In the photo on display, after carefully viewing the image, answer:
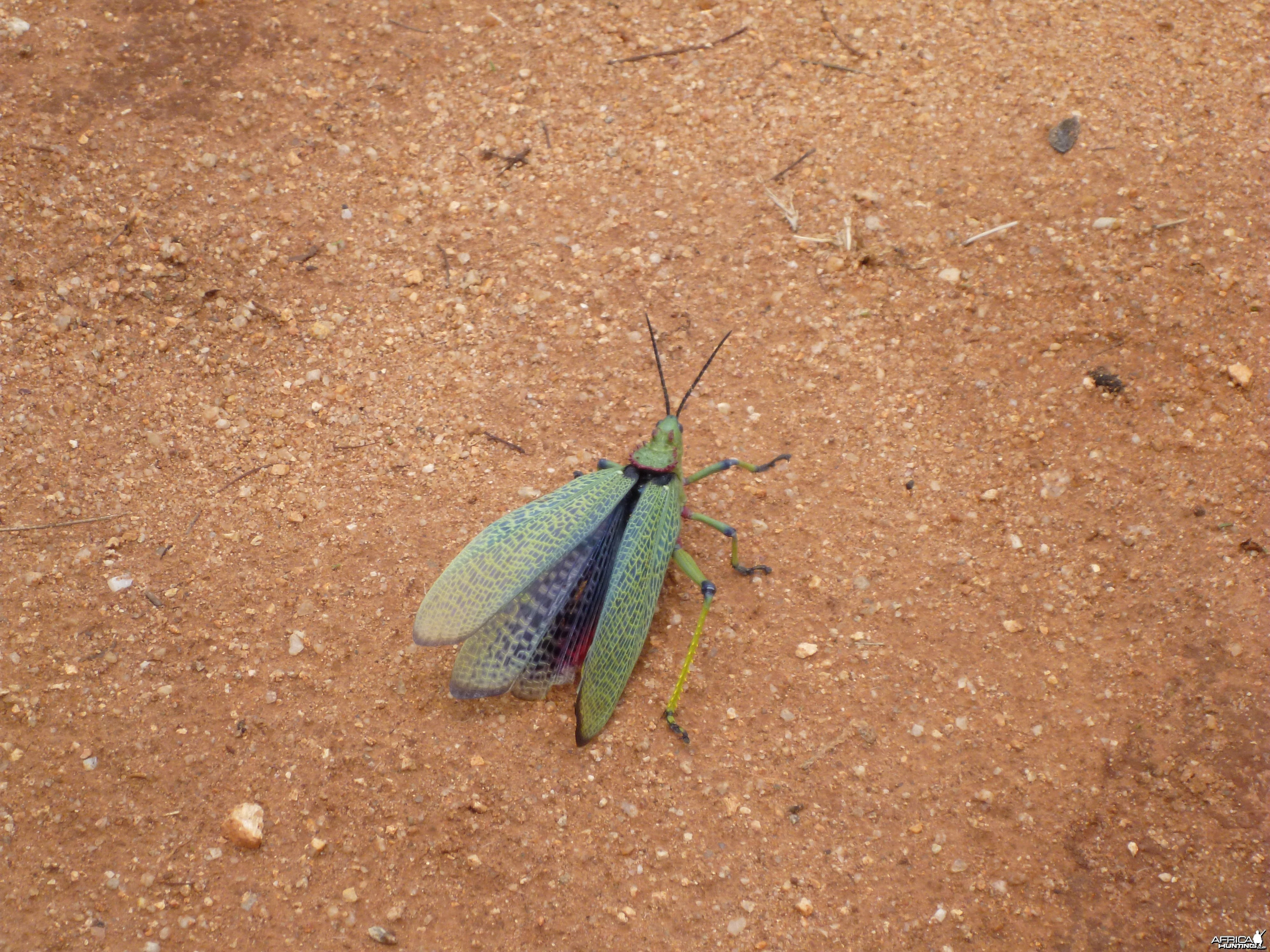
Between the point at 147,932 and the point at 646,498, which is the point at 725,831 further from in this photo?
the point at 147,932

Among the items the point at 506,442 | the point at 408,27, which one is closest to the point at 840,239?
the point at 506,442

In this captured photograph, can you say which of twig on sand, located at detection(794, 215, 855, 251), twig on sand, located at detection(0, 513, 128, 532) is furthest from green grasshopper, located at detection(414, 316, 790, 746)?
twig on sand, located at detection(794, 215, 855, 251)

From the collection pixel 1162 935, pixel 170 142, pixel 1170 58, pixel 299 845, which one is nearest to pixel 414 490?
pixel 299 845


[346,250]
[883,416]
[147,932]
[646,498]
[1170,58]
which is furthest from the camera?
[1170,58]

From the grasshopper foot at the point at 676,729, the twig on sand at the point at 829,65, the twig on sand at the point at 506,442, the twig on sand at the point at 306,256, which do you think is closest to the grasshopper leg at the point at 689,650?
the grasshopper foot at the point at 676,729

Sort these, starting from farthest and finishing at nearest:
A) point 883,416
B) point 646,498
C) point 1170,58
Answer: point 1170,58
point 883,416
point 646,498

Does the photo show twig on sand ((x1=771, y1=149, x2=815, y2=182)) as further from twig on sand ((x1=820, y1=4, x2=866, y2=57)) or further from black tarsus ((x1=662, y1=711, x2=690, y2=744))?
black tarsus ((x1=662, y1=711, x2=690, y2=744))
